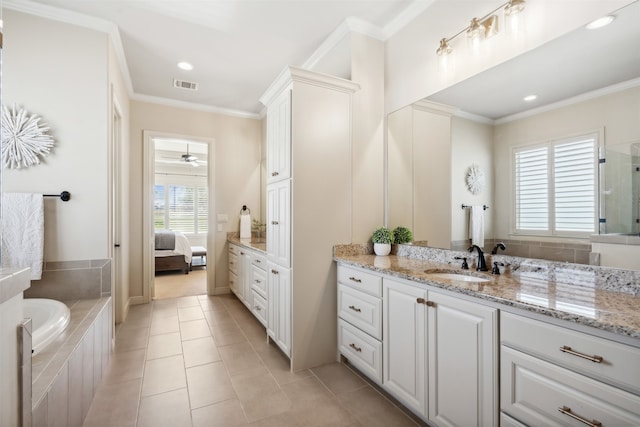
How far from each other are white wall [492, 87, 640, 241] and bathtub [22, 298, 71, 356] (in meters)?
2.73

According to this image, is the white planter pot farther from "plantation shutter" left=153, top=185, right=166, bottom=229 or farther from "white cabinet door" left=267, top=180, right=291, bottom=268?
"plantation shutter" left=153, top=185, right=166, bottom=229

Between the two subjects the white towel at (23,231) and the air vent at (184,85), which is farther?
the air vent at (184,85)

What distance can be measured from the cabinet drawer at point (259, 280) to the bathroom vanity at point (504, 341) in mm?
1125

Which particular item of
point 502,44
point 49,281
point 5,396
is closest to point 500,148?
point 502,44

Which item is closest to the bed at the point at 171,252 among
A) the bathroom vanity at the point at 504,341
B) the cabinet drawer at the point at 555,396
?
the bathroom vanity at the point at 504,341

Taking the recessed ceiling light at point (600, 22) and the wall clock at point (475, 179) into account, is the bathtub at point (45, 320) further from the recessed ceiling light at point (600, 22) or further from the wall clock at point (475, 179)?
the recessed ceiling light at point (600, 22)

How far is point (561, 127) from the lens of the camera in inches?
69.9

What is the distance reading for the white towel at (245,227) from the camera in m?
4.79

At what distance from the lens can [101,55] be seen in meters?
2.71

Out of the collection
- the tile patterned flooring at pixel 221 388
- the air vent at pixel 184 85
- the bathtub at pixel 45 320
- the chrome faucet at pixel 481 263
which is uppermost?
the air vent at pixel 184 85

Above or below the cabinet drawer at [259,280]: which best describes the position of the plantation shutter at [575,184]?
above

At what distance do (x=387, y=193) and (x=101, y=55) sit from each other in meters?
2.72

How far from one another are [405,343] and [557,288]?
2.82ft

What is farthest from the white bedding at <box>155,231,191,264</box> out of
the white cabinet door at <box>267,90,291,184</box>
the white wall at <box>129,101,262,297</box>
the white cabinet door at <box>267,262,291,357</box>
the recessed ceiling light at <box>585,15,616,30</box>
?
the recessed ceiling light at <box>585,15,616,30</box>
